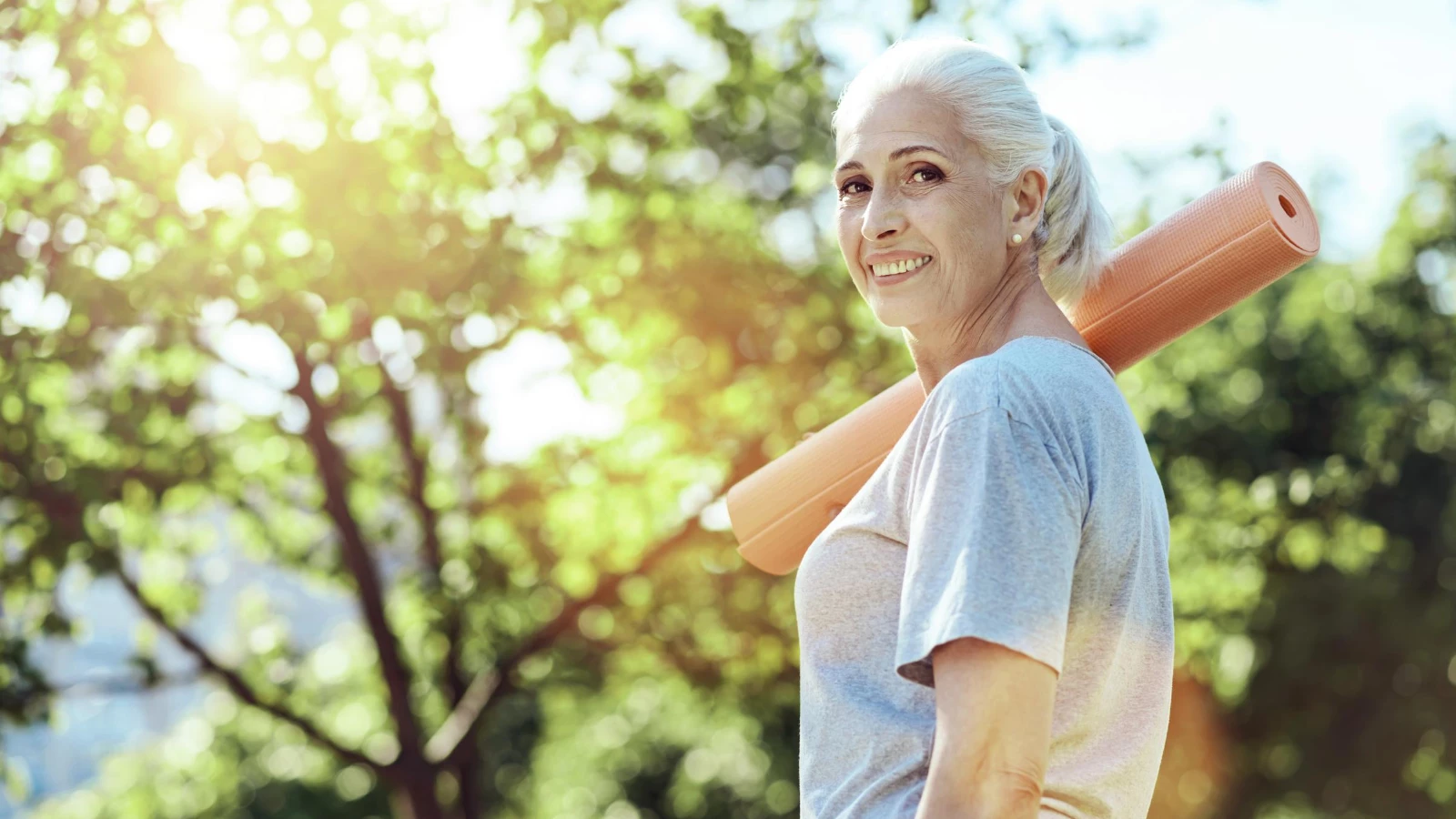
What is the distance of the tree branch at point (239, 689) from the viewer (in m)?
8.05

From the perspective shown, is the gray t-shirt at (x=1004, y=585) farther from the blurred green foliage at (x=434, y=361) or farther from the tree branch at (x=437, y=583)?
the tree branch at (x=437, y=583)

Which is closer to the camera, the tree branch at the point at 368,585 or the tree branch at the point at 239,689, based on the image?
the tree branch at the point at 368,585


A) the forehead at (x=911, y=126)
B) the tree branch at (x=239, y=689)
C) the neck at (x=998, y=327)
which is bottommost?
the tree branch at (x=239, y=689)

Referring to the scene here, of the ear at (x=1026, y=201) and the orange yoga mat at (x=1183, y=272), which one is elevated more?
the ear at (x=1026, y=201)

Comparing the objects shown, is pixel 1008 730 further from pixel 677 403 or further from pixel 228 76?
pixel 677 403

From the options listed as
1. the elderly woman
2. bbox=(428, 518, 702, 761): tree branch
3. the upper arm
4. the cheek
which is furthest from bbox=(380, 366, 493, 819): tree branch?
the upper arm

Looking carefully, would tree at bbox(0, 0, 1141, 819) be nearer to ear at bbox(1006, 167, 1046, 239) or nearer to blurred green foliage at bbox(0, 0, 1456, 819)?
blurred green foliage at bbox(0, 0, 1456, 819)

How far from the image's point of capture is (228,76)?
20.6ft

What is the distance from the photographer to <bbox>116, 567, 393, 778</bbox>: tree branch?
8.05 m

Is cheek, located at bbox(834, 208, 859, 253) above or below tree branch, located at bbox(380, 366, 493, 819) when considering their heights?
above

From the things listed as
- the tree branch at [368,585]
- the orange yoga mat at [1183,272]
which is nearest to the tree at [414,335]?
the tree branch at [368,585]

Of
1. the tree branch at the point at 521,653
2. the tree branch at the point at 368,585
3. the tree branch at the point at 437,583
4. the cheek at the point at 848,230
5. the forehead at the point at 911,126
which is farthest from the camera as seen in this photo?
the tree branch at the point at 437,583

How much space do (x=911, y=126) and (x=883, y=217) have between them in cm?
12

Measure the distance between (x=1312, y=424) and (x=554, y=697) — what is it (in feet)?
34.8
